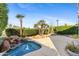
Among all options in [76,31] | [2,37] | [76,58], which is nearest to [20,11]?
[2,37]

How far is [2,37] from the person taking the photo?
136 centimetres

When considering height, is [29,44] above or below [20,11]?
below

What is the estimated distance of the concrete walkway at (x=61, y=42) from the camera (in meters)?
1.34

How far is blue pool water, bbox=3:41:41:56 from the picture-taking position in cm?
134

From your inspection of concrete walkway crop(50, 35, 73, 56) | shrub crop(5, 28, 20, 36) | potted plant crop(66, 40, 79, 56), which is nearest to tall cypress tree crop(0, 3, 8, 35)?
shrub crop(5, 28, 20, 36)

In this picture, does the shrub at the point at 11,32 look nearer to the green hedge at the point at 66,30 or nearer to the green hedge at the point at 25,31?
the green hedge at the point at 25,31

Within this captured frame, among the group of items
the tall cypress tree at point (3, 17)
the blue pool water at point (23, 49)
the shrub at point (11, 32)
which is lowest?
the blue pool water at point (23, 49)

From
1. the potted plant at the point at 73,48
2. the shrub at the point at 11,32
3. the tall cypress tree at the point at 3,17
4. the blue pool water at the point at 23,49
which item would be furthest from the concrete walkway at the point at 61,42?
the tall cypress tree at the point at 3,17

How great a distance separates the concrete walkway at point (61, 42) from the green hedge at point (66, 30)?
0.04 metres

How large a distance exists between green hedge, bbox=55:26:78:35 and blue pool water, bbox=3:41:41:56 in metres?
0.20

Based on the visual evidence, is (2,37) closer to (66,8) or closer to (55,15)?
(55,15)

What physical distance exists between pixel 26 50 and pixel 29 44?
0.05m

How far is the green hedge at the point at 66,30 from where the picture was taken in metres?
1.35

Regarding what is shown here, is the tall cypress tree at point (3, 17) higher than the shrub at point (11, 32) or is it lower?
higher
